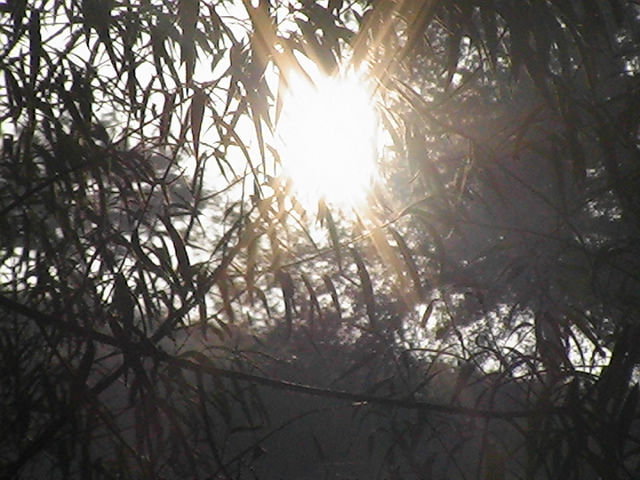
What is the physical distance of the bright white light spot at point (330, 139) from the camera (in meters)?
1.10

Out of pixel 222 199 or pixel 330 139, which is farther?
pixel 222 199

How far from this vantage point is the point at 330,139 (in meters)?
1.13

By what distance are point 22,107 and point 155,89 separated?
21 centimetres

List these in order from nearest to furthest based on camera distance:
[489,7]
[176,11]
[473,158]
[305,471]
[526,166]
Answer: [489,7] → [473,158] → [176,11] → [526,166] → [305,471]

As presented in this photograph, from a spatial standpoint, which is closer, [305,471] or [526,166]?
[526,166]

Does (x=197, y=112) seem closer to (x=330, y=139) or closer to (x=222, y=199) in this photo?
(x=330, y=139)

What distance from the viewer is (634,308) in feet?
4.34

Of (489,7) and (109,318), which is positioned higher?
(489,7)

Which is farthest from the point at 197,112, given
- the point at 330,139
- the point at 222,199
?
the point at 222,199

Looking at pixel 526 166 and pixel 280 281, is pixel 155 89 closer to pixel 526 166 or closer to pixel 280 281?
pixel 280 281

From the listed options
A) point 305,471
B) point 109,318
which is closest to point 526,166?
point 109,318

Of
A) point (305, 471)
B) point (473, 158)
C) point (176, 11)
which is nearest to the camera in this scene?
point (473, 158)

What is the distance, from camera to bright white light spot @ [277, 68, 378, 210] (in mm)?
1096

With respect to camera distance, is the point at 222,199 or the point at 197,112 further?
the point at 222,199
